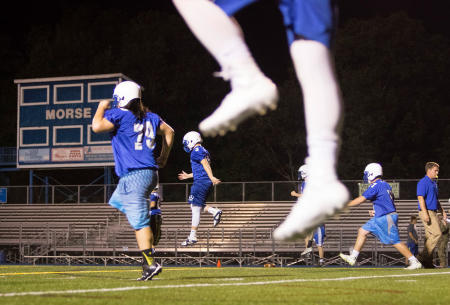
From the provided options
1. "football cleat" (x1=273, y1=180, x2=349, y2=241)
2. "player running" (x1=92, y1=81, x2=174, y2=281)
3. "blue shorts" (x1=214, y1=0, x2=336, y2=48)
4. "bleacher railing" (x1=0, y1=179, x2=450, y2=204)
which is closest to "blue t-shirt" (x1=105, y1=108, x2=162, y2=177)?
"player running" (x1=92, y1=81, x2=174, y2=281)

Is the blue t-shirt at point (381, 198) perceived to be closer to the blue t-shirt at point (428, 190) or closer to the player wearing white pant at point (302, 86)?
the blue t-shirt at point (428, 190)

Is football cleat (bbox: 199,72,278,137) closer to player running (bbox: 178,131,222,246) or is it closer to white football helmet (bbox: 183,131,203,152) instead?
player running (bbox: 178,131,222,246)

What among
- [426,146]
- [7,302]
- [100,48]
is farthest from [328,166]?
[100,48]

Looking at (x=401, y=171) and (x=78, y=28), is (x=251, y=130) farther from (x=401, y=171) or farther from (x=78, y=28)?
(x=78, y=28)

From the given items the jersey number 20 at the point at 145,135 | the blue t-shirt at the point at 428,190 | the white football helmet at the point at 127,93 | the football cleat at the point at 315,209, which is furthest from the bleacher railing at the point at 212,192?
the football cleat at the point at 315,209

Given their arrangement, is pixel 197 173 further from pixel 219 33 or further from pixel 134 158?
pixel 219 33

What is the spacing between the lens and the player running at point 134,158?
20.8 ft

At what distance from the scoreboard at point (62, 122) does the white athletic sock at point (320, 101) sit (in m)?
24.3

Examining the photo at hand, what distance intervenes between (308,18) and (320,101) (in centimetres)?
27

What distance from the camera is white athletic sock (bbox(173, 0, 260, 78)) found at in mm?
2209

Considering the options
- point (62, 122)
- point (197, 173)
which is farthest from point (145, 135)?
point (62, 122)

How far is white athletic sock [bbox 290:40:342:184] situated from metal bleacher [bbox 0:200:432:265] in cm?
1473

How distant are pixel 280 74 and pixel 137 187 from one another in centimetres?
3954

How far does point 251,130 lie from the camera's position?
4066 centimetres
